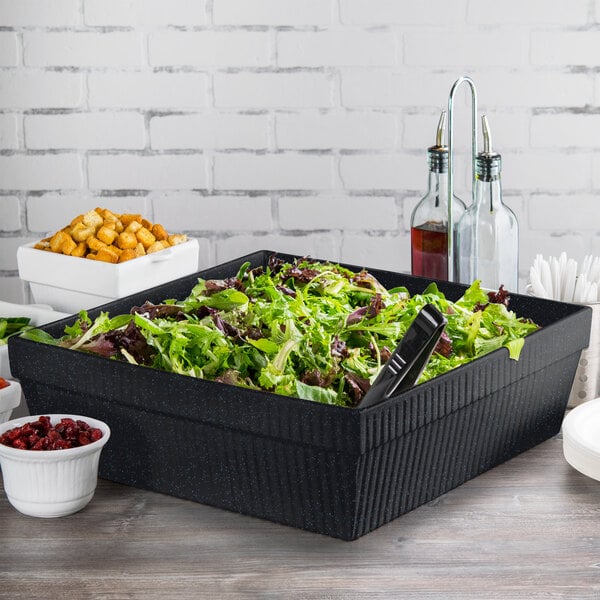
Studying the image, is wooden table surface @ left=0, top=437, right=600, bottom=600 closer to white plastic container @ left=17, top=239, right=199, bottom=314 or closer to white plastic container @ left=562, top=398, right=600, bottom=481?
white plastic container @ left=562, top=398, right=600, bottom=481

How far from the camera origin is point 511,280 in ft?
6.04

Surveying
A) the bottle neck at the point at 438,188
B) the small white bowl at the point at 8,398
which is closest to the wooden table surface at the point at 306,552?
the small white bowl at the point at 8,398

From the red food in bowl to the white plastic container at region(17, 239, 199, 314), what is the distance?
24.5 inches

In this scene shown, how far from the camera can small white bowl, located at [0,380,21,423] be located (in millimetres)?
1454

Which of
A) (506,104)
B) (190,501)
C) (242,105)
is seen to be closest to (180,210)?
(242,105)

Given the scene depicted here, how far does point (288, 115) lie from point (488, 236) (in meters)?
0.96

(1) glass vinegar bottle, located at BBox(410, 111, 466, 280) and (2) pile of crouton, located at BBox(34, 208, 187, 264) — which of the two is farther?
(2) pile of crouton, located at BBox(34, 208, 187, 264)

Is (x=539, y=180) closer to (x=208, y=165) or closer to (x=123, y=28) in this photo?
(x=208, y=165)

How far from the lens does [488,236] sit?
1.81 meters

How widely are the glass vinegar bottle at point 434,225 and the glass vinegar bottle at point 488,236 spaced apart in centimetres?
3

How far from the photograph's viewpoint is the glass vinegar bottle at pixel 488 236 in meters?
1.78

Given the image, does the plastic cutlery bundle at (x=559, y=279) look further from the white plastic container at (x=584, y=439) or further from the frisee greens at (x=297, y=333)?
the white plastic container at (x=584, y=439)

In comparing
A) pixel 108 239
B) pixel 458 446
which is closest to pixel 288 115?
pixel 108 239

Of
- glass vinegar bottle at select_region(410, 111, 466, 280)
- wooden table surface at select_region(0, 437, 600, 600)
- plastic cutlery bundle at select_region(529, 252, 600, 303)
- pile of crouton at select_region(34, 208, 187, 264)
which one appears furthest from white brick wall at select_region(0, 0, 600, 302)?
wooden table surface at select_region(0, 437, 600, 600)
